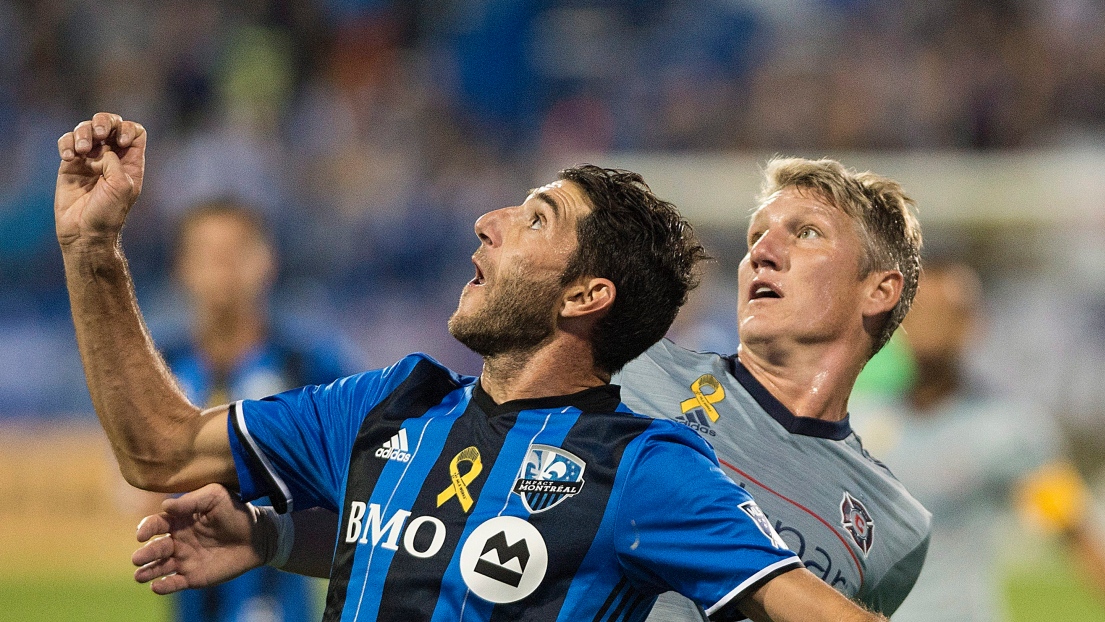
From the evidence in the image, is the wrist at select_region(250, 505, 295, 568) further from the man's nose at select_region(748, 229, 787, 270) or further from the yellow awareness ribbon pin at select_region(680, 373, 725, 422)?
the man's nose at select_region(748, 229, 787, 270)

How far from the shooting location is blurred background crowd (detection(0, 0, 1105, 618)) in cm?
1102

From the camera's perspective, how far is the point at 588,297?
3.13 m

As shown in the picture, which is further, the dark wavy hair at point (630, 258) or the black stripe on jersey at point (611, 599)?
the dark wavy hair at point (630, 258)

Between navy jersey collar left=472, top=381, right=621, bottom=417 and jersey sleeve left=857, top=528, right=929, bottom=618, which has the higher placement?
navy jersey collar left=472, top=381, right=621, bottom=417

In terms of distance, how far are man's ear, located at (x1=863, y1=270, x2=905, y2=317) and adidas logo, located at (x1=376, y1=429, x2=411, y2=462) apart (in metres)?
1.43

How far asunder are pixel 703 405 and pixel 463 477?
32.5 inches

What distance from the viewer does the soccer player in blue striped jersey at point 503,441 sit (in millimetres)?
2715

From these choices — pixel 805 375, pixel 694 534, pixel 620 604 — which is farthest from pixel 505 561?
pixel 805 375

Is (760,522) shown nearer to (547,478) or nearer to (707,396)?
(547,478)

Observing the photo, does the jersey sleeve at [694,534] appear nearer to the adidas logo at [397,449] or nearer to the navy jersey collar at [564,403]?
the navy jersey collar at [564,403]

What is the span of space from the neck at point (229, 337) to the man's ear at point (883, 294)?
3105mm

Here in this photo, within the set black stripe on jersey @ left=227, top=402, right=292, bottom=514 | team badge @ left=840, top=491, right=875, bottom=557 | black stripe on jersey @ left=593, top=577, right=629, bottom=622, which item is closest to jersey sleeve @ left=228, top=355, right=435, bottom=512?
black stripe on jersey @ left=227, top=402, right=292, bottom=514

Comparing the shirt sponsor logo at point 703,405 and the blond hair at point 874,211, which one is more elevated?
the blond hair at point 874,211

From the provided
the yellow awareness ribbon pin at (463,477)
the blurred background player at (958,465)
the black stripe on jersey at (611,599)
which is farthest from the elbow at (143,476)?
the blurred background player at (958,465)
